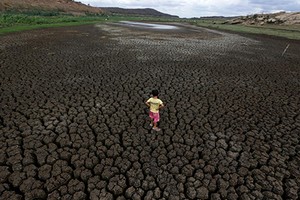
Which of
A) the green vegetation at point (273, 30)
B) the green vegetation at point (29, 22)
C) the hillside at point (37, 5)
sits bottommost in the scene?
the green vegetation at point (29, 22)

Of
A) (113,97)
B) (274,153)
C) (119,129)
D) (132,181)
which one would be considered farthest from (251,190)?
(113,97)

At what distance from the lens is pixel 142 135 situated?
5.73 m

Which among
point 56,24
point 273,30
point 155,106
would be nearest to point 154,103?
point 155,106

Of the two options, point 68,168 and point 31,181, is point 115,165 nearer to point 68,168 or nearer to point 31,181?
point 68,168

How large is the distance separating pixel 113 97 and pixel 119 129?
2.24 meters

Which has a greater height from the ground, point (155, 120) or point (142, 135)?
point (155, 120)

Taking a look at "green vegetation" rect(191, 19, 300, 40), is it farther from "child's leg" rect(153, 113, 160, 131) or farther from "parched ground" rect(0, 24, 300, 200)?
"child's leg" rect(153, 113, 160, 131)

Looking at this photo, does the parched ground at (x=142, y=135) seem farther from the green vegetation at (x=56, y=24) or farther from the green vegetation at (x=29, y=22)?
the green vegetation at (x=56, y=24)

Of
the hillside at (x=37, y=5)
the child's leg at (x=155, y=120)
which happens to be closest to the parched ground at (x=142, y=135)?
the child's leg at (x=155, y=120)

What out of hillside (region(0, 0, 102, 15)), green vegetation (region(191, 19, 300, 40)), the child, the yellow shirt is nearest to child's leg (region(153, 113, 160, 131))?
the child

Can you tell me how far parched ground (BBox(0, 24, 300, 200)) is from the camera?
164 inches

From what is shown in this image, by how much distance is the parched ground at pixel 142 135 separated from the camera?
417cm

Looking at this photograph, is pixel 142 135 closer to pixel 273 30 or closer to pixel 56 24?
pixel 56 24

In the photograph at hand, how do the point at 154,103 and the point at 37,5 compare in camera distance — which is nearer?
the point at 154,103
